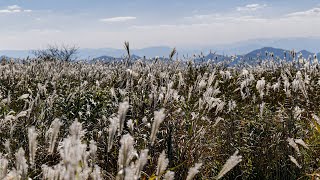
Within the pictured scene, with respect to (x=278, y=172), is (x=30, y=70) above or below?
above

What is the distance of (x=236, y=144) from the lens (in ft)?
17.2

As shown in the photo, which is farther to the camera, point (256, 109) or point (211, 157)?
point (256, 109)

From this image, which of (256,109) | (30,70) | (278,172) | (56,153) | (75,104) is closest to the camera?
(56,153)

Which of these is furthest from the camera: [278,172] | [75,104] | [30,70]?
[30,70]

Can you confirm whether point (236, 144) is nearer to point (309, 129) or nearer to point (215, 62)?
point (309, 129)

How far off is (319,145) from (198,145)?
1.61 m

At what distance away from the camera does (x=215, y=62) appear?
46.4ft

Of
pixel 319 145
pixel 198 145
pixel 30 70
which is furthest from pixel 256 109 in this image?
pixel 30 70

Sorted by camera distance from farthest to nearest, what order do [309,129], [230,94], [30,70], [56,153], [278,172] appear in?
[30,70]
[230,94]
[309,129]
[278,172]
[56,153]

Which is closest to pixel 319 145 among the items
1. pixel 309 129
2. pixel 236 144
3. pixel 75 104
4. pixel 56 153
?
pixel 309 129

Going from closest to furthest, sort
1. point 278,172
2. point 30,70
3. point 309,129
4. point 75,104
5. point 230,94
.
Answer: point 278,172 → point 309,129 → point 75,104 → point 230,94 → point 30,70

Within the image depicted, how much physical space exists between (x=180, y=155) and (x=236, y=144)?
1036mm

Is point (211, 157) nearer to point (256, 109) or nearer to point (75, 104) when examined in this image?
point (256, 109)

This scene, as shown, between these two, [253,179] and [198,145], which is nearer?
[198,145]
